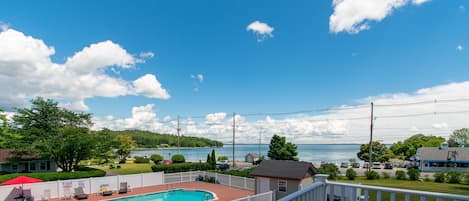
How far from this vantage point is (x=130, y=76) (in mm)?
25234

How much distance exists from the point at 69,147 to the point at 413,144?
5510 cm

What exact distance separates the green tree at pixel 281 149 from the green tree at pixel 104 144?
723 inches

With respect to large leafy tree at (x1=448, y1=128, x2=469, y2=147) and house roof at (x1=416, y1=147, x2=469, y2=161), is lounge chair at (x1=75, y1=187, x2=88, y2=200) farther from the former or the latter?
large leafy tree at (x1=448, y1=128, x2=469, y2=147)

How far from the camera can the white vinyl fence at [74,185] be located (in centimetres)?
1397

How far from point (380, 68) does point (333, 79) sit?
5366 millimetres

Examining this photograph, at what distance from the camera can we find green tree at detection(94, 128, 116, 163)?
22.0 metres

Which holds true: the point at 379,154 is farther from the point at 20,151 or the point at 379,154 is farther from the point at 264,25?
the point at 20,151

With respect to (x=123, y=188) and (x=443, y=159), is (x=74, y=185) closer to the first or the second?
(x=123, y=188)

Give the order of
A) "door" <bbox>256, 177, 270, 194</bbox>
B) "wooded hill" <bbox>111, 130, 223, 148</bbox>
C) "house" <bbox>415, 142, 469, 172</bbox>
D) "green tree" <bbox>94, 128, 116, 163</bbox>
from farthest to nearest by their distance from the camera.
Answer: "wooded hill" <bbox>111, 130, 223, 148</bbox> → "house" <bbox>415, 142, 469, 172</bbox> → "green tree" <bbox>94, 128, 116, 163</bbox> → "door" <bbox>256, 177, 270, 194</bbox>

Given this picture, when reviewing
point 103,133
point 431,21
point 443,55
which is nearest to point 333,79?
point 443,55

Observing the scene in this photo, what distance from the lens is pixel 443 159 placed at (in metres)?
31.3

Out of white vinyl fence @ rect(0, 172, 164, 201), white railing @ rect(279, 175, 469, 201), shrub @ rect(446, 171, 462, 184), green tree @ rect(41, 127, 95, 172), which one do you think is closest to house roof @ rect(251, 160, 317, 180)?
white vinyl fence @ rect(0, 172, 164, 201)

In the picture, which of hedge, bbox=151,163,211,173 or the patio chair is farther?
hedge, bbox=151,163,211,173

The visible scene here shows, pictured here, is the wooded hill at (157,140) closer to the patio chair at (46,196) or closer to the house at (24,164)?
the house at (24,164)
